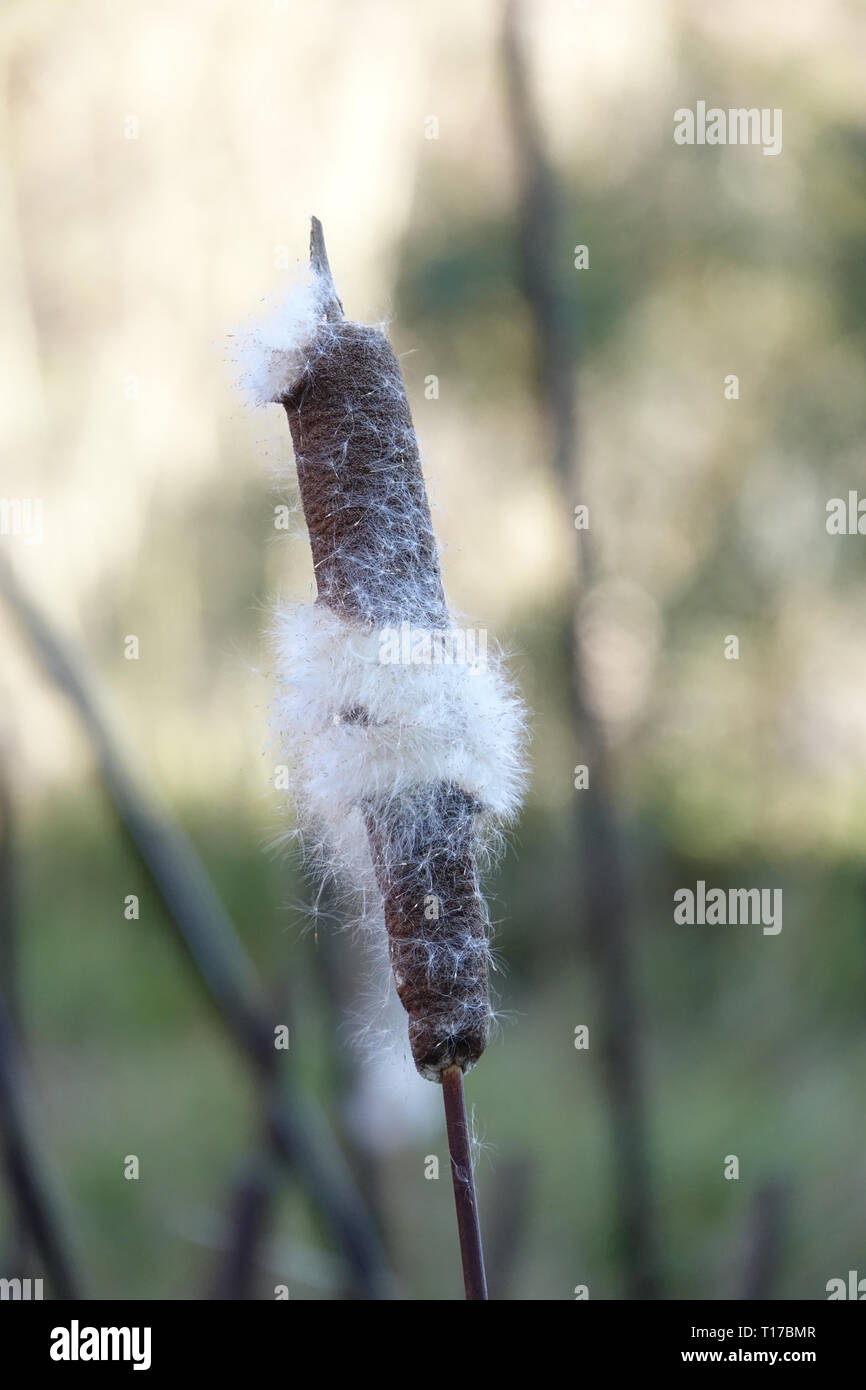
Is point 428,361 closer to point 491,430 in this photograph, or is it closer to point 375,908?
point 491,430

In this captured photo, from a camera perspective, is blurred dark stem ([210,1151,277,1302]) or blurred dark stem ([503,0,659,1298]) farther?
blurred dark stem ([503,0,659,1298])

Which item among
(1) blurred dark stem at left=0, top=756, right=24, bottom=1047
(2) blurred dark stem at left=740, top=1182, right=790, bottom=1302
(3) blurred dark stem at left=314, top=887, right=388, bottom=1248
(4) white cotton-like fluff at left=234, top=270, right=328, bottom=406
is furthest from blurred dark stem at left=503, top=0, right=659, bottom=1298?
(4) white cotton-like fluff at left=234, top=270, right=328, bottom=406

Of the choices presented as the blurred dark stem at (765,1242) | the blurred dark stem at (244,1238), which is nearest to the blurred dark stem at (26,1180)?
the blurred dark stem at (244,1238)

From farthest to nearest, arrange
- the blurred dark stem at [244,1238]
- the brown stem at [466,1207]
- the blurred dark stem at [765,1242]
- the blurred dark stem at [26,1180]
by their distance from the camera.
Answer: the blurred dark stem at [765,1242]
the blurred dark stem at [244,1238]
the blurred dark stem at [26,1180]
the brown stem at [466,1207]

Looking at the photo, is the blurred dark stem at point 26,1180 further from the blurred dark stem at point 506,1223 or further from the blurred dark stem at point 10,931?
the blurred dark stem at point 506,1223

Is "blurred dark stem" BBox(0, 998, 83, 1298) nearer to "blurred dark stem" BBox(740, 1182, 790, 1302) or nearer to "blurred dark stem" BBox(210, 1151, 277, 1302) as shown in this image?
"blurred dark stem" BBox(210, 1151, 277, 1302)

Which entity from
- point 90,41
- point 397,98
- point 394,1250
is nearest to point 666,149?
point 397,98

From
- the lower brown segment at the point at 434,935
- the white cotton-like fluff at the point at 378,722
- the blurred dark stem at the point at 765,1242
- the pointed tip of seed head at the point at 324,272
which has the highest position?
the pointed tip of seed head at the point at 324,272

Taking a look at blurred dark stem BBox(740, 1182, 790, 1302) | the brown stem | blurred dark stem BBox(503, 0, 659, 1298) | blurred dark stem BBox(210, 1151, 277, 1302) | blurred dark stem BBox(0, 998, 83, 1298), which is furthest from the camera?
Result: blurred dark stem BBox(503, 0, 659, 1298)
